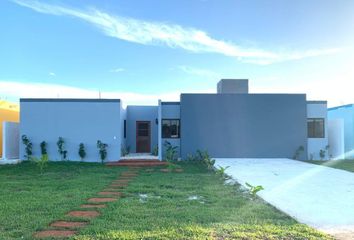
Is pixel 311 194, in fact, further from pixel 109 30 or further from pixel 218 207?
pixel 109 30

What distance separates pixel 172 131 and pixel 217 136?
99.4 inches

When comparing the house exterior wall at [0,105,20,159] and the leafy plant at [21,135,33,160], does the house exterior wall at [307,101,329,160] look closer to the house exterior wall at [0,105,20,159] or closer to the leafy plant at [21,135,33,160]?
the leafy plant at [21,135,33,160]

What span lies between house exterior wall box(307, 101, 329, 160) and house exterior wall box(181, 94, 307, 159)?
1.48 ft

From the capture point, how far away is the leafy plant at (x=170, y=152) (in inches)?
760

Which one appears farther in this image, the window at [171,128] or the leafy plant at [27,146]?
the window at [171,128]

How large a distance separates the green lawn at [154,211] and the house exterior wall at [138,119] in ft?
36.8

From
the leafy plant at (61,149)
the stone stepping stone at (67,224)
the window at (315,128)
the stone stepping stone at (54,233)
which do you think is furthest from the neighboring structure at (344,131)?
the stone stepping stone at (54,233)

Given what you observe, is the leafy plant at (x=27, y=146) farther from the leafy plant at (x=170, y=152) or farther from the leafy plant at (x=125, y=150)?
the leafy plant at (x=170, y=152)

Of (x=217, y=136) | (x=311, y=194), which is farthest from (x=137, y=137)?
(x=311, y=194)

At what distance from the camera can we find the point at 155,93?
2583 centimetres

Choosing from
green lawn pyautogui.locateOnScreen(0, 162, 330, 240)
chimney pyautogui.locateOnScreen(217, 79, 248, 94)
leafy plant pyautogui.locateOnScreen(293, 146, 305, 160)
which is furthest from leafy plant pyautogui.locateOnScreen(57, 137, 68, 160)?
leafy plant pyautogui.locateOnScreen(293, 146, 305, 160)

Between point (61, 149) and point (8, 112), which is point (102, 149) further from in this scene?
point (8, 112)

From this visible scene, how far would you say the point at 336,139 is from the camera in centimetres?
2091

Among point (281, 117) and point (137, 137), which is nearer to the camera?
point (281, 117)
